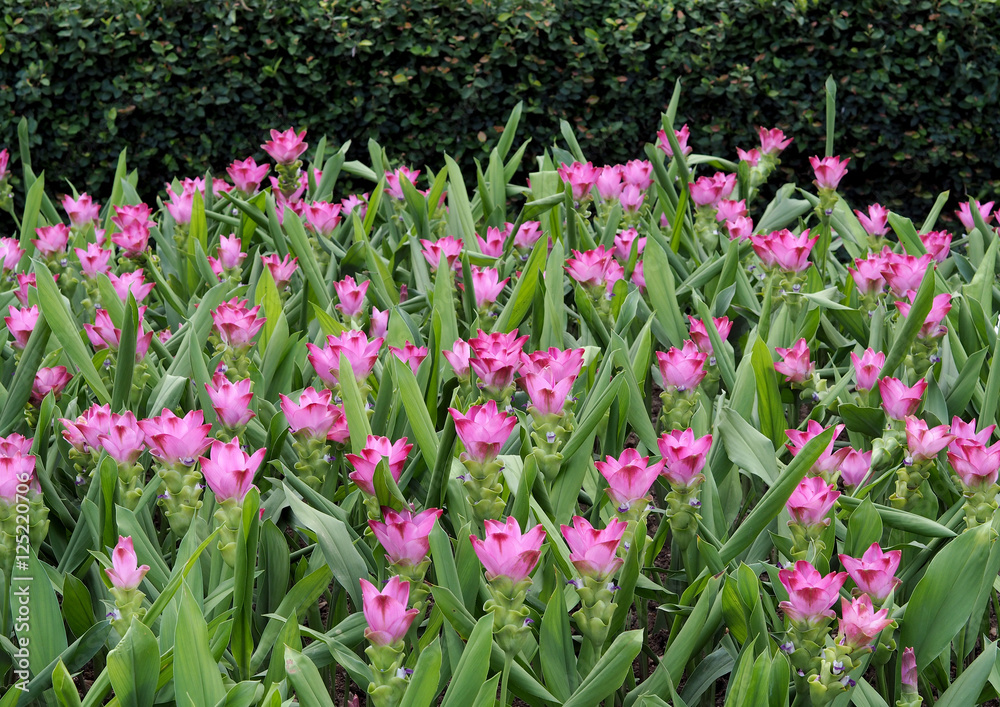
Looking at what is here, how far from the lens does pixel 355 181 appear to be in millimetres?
4773

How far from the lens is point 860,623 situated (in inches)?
33.2

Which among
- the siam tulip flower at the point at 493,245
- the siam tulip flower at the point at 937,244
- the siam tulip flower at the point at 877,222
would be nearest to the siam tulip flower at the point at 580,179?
the siam tulip flower at the point at 493,245

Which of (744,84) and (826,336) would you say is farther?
(744,84)

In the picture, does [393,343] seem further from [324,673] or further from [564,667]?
[564,667]

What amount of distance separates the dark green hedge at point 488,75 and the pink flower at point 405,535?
375 centimetres

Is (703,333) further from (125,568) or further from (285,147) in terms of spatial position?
(285,147)

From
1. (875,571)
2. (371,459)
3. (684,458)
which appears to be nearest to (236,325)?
(371,459)

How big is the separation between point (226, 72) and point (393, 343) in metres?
3.65

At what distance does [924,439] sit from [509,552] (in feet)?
1.77

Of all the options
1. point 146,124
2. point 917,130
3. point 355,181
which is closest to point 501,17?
point 355,181

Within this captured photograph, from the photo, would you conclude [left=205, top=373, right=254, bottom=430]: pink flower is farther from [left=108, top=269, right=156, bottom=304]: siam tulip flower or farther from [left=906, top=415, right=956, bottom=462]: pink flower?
[left=906, top=415, right=956, bottom=462]: pink flower

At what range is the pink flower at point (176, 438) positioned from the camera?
1021 mm

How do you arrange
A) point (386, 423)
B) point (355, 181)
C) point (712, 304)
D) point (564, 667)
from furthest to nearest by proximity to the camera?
point (355, 181) → point (712, 304) → point (386, 423) → point (564, 667)

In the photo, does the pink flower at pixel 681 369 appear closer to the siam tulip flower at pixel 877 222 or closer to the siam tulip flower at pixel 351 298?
the siam tulip flower at pixel 351 298
